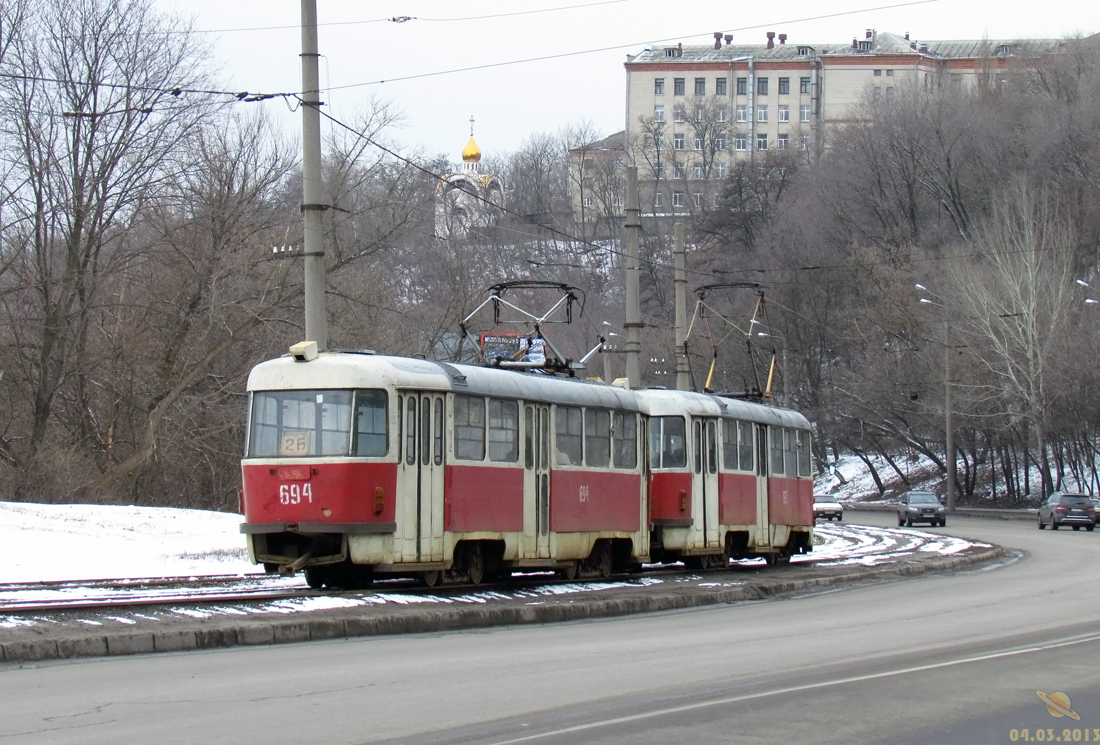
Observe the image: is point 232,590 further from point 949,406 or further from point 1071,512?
point 949,406

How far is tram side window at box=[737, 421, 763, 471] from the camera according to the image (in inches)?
986

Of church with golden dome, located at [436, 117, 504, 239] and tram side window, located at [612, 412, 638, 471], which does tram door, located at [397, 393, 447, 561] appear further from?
church with golden dome, located at [436, 117, 504, 239]

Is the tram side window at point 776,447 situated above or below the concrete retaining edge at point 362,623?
above

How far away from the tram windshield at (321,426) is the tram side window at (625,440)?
5432 millimetres

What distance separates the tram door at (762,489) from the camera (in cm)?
2561

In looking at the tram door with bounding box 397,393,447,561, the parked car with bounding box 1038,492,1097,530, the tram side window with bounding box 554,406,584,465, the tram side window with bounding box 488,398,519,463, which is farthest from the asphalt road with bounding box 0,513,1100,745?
the parked car with bounding box 1038,492,1097,530

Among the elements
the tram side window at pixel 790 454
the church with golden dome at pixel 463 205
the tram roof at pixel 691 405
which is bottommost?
the tram side window at pixel 790 454

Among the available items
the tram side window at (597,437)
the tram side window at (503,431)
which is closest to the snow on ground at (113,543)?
the tram side window at (503,431)

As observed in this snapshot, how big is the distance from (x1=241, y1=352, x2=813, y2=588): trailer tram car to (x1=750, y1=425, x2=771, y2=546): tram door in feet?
7.15

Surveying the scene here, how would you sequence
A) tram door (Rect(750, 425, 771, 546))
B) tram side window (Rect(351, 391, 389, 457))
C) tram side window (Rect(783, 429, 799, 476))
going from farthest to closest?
tram side window (Rect(783, 429, 799, 476)) < tram door (Rect(750, 425, 771, 546)) < tram side window (Rect(351, 391, 389, 457))

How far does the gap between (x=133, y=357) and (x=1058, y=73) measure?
53886mm

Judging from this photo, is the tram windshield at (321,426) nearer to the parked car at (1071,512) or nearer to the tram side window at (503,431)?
the tram side window at (503,431)

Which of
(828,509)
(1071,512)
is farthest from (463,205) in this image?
(1071,512)

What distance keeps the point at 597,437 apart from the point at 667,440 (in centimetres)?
275
